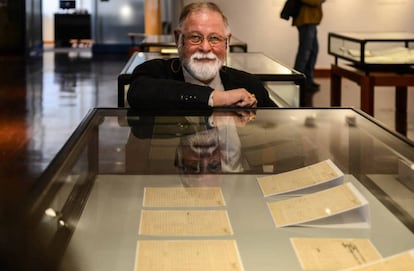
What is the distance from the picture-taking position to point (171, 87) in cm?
234

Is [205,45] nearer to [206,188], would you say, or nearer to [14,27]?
[206,188]

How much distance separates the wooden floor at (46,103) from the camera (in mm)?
5098

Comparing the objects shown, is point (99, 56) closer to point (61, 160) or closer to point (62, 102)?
point (62, 102)

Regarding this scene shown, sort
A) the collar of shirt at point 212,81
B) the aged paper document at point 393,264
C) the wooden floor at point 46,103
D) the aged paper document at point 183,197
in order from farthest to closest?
the wooden floor at point 46,103
the collar of shirt at point 212,81
the aged paper document at point 183,197
the aged paper document at point 393,264

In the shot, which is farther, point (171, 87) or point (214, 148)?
point (171, 87)

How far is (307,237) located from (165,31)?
14862 millimetres

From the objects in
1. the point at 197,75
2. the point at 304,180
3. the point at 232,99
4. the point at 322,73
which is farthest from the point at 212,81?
the point at 322,73

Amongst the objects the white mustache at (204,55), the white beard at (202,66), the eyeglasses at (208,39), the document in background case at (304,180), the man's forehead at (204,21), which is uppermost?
the man's forehead at (204,21)

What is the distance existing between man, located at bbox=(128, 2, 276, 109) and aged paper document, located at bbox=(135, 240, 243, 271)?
37.9 inches

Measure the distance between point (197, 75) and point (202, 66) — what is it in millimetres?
48

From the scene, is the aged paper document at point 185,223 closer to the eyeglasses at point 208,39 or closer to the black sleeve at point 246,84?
the eyeglasses at point 208,39

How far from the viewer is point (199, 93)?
2250 mm

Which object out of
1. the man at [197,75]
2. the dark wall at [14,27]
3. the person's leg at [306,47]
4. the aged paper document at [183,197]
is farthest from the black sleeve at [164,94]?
the dark wall at [14,27]

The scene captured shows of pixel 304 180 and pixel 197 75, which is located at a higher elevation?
pixel 197 75
